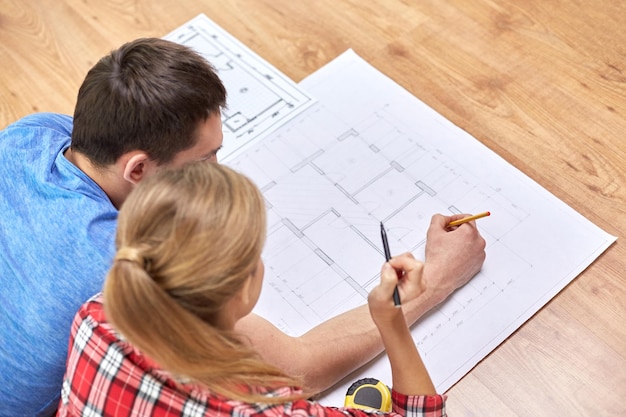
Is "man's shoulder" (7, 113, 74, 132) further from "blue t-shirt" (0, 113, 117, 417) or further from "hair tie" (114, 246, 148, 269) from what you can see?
"hair tie" (114, 246, 148, 269)

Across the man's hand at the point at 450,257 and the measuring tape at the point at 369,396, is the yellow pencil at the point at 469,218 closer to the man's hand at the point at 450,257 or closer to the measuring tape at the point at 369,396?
the man's hand at the point at 450,257

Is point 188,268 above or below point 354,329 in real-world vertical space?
above

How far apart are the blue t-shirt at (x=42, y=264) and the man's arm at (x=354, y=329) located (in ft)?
0.69

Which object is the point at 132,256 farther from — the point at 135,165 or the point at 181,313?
the point at 135,165

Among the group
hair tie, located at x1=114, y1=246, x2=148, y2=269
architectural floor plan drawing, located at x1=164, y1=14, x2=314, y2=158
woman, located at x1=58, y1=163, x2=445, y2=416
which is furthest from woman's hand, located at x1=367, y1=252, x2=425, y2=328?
architectural floor plan drawing, located at x1=164, y1=14, x2=314, y2=158

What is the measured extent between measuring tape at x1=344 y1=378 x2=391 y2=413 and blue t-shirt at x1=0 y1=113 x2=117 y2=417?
0.34 metres

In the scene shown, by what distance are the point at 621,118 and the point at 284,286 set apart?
60 cm

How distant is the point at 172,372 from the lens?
0.66 meters

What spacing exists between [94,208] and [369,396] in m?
0.42

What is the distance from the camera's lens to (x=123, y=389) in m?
0.71

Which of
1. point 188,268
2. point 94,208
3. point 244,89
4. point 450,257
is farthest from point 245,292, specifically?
point 244,89

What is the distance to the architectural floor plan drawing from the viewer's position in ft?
4.00

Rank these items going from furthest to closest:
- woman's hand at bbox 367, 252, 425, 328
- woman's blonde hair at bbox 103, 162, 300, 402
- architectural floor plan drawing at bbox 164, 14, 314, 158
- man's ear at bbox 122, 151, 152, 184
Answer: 1. architectural floor plan drawing at bbox 164, 14, 314, 158
2. man's ear at bbox 122, 151, 152, 184
3. woman's hand at bbox 367, 252, 425, 328
4. woman's blonde hair at bbox 103, 162, 300, 402

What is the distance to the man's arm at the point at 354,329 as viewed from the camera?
2.99ft
